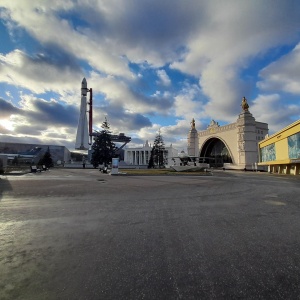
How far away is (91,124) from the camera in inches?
3922

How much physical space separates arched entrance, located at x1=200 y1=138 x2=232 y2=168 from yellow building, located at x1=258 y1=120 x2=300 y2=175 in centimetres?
3172

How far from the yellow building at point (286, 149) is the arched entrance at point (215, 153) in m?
31.7

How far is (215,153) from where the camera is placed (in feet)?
287

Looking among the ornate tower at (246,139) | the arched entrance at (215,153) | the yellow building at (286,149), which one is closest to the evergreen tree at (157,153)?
the arched entrance at (215,153)

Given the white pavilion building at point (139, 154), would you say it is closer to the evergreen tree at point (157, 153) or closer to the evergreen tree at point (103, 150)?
the evergreen tree at point (157, 153)

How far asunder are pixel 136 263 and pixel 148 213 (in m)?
3.18

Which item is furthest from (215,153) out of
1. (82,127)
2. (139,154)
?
(82,127)

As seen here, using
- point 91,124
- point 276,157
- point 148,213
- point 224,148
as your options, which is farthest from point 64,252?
point 91,124

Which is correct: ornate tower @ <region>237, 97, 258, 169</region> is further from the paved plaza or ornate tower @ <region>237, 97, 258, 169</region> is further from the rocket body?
the paved plaza

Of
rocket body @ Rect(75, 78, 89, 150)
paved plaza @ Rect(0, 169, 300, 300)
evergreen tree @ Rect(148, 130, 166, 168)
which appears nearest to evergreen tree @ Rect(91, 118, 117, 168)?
evergreen tree @ Rect(148, 130, 166, 168)

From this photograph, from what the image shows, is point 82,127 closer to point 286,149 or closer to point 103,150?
point 103,150

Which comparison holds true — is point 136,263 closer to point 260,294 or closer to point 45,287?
point 45,287

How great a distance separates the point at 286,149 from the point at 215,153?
2058 inches

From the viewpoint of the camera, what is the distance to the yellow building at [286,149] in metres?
31.4
